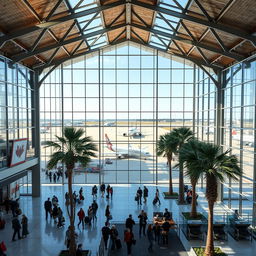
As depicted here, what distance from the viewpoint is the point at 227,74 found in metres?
20.5

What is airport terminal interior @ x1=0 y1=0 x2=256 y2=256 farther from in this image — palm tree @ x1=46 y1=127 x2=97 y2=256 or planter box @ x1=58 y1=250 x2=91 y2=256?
palm tree @ x1=46 y1=127 x2=97 y2=256

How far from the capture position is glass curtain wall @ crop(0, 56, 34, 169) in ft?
55.8

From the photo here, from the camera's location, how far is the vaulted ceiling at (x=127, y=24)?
13.5 m

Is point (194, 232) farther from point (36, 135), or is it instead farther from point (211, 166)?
point (36, 135)

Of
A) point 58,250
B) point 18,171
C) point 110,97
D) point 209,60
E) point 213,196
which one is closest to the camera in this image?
point 213,196

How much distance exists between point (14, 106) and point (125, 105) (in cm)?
1116

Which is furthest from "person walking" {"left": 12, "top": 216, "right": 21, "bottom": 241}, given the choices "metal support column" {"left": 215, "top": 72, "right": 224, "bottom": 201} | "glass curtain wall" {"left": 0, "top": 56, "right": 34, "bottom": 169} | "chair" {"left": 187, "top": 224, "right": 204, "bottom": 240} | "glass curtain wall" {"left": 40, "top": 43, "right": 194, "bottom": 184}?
"metal support column" {"left": 215, "top": 72, "right": 224, "bottom": 201}

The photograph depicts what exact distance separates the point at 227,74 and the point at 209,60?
239 centimetres

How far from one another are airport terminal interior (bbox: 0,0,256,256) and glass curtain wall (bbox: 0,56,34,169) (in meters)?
0.08

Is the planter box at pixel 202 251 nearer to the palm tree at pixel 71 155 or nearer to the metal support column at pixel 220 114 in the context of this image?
the palm tree at pixel 71 155

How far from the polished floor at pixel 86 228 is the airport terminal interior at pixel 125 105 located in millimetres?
85

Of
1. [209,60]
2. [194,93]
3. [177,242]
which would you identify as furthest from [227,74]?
[177,242]

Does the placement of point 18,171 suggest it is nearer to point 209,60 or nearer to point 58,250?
point 58,250

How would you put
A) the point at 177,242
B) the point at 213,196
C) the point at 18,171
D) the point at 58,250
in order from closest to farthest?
the point at 213,196 → the point at 58,250 → the point at 177,242 → the point at 18,171
